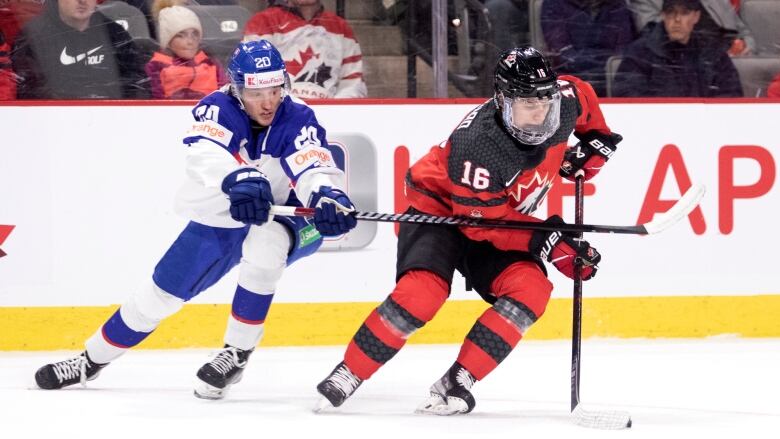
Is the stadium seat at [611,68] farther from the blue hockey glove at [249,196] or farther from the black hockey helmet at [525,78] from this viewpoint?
the blue hockey glove at [249,196]

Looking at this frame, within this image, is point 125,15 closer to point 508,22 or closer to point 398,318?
point 508,22

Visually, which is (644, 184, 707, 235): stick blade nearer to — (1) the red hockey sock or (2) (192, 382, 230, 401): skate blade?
(1) the red hockey sock

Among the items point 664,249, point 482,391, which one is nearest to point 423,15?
point 664,249

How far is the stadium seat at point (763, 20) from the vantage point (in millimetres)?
4797

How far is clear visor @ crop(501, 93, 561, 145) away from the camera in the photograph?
3.14 meters

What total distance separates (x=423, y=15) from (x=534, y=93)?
159 cm


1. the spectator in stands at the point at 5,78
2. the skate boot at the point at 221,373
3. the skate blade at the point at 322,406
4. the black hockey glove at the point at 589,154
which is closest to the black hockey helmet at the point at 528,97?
the black hockey glove at the point at 589,154

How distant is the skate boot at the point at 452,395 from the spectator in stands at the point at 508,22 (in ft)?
5.72

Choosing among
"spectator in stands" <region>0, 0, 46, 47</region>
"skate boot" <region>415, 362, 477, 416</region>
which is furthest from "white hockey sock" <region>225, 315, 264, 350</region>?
"spectator in stands" <region>0, 0, 46, 47</region>

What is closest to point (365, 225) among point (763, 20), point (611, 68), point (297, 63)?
point (297, 63)

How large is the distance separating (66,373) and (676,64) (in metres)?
2.52

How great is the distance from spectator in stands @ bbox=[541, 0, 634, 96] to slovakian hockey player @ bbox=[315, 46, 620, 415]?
1374 mm

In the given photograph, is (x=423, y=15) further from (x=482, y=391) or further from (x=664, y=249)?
(x=482, y=391)

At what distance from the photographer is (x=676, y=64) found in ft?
15.6
